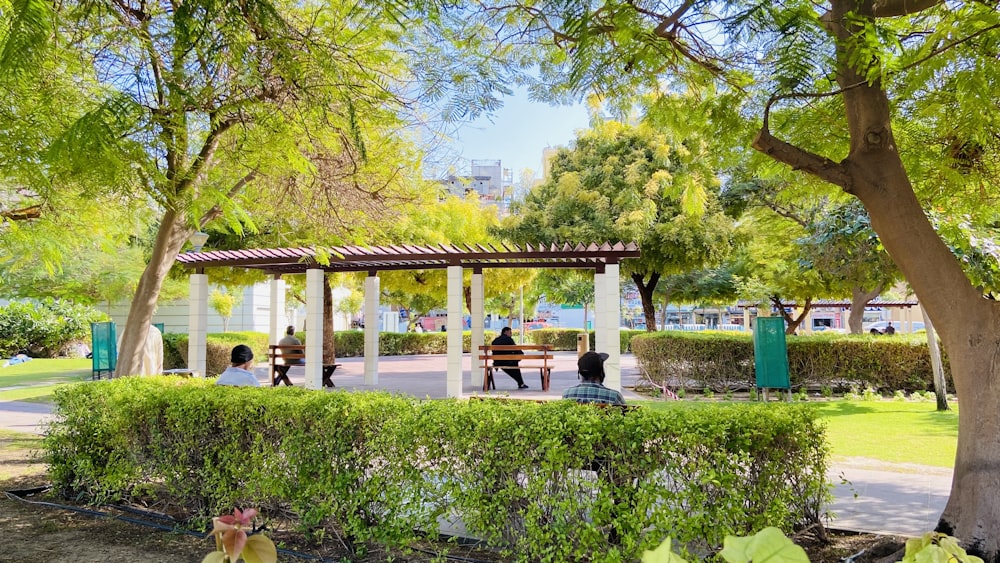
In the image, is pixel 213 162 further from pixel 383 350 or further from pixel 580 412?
pixel 383 350

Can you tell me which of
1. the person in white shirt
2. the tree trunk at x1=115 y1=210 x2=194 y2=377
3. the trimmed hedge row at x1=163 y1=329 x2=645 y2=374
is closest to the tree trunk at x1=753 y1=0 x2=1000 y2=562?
the person in white shirt

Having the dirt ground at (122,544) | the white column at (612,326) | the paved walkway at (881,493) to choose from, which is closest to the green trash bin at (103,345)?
the paved walkway at (881,493)

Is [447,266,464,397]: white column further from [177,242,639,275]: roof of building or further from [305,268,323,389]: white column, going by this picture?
[305,268,323,389]: white column

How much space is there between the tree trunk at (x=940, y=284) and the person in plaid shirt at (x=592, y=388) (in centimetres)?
212

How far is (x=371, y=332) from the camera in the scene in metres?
16.3

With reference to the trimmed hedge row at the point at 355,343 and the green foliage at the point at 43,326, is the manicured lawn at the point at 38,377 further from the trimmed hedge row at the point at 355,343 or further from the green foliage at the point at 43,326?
the green foliage at the point at 43,326

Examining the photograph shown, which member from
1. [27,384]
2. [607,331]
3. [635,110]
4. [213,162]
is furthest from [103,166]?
[27,384]

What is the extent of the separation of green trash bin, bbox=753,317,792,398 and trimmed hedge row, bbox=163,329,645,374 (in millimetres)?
5544

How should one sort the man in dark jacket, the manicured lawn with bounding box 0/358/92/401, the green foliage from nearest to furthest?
1. the man in dark jacket
2. the manicured lawn with bounding box 0/358/92/401
3. the green foliage

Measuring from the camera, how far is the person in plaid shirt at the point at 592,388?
5.03 metres

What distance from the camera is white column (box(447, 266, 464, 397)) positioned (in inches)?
507

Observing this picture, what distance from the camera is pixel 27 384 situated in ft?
55.0

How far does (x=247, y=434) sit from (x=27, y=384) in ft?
52.8

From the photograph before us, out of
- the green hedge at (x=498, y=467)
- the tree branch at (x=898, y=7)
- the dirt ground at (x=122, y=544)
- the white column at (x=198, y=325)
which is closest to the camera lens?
the green hedge at (x=498, y=467)
